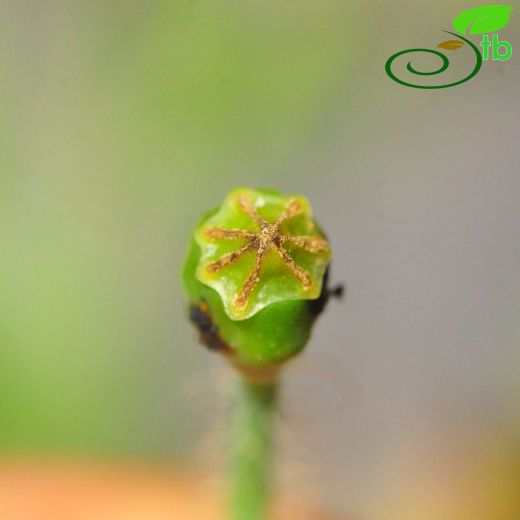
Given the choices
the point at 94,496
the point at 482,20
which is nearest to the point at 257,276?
the point at 482,20

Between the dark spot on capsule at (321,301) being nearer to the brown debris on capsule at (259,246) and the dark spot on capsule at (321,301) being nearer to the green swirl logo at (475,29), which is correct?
the brown debris on capsule at (259,246)

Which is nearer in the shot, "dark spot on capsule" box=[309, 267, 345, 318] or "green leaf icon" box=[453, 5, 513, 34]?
"dark spot on capsule" box=[309, 267, 345, 318]

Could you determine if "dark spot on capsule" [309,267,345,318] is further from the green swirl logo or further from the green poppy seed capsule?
the green swirl logo

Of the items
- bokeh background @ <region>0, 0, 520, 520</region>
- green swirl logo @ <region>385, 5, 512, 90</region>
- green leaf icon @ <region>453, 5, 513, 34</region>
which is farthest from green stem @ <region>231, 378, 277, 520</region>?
bokeh background @ <region>0, 0, 520, 520</region>

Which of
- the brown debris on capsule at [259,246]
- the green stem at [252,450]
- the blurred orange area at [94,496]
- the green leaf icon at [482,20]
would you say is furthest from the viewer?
the blurred orange area at [94,496]

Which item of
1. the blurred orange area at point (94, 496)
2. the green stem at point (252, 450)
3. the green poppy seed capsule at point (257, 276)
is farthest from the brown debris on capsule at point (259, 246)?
the blurred orange area at point (94, 496)

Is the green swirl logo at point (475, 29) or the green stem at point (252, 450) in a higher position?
the green swirl logo at point (475, 29)
